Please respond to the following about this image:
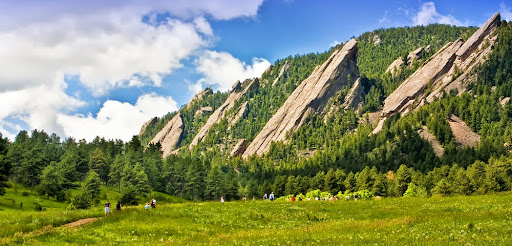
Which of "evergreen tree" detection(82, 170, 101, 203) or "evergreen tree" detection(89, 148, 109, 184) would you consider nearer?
"evergreen tree" detection(82, 170, 101, 203)

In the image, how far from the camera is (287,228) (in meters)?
31.5

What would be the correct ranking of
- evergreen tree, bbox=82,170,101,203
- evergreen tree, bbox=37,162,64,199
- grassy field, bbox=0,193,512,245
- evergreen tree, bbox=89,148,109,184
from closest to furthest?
grassy field, bbox=0,193,512,245 < evergreen tree, bbox=37,162,64,199 < evergreen tree, bbox=82,170,101,203 < evergreen tree, bbox=89,148,109,184

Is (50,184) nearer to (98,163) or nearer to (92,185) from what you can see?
(92,185)

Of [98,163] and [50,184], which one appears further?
[98,163]

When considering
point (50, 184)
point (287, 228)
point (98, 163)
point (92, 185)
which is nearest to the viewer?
point (287, 228)

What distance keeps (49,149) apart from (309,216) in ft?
525

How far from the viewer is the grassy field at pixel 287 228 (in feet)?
67.8

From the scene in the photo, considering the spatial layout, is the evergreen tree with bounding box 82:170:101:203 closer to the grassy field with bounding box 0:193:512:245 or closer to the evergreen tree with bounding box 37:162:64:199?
the evergreen tree with bounding box 37:162:64:199

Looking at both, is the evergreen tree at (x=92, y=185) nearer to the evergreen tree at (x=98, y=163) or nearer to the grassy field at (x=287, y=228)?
the evergreen tree at (x=98, y=163)

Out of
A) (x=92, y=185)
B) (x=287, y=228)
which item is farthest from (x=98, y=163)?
(x=287, y=228)

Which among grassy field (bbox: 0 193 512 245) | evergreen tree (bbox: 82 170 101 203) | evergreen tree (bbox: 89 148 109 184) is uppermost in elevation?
evergreen tree (bbox: 89 148 109 184)

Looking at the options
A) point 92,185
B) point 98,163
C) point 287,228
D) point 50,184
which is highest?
point 98,163

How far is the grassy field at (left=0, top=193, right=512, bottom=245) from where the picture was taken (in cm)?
2066

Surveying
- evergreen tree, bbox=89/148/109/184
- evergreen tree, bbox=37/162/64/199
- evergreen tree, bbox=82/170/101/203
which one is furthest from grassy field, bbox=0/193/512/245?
evergreen tree, bbox=89/148/109/184
